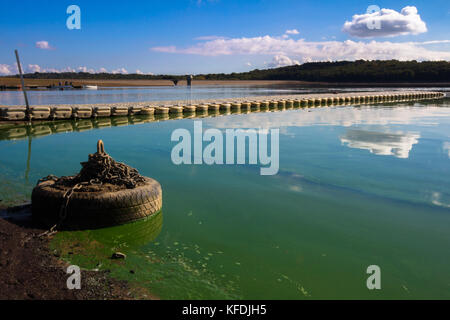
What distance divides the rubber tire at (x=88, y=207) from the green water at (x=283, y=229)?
0.24 m

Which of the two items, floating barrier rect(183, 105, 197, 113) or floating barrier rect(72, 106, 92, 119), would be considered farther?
A: floating barrier rect(183, 105, 197, 113)

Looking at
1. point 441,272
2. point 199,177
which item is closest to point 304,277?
point 441,272

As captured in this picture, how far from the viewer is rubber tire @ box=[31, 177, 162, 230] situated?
674 cm

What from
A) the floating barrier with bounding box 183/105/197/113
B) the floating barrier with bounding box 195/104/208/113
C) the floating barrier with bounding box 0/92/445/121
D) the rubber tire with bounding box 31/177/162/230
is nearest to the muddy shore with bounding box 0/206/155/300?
the rubber tire with bounding box 31/177/162/230

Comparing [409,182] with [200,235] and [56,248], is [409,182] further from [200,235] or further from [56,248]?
[56,248]

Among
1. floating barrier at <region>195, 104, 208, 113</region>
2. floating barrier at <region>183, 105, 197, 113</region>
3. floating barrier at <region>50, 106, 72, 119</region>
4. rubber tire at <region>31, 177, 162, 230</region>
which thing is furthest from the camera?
floating barrier at <region>195, 104, 208, 113</region>

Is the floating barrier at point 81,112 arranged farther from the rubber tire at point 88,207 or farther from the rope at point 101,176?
the rubber tire at point 88,207

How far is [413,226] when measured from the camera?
24.0 ft

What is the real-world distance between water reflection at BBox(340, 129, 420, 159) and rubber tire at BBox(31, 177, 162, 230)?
33.8ft

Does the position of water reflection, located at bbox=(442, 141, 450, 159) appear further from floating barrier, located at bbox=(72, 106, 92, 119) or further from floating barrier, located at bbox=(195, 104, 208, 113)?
floating barrier, located at bbox=(72, 106, 92, 119)

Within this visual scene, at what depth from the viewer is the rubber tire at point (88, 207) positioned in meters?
6.74

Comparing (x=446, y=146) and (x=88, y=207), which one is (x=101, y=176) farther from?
(x=446, y=146)

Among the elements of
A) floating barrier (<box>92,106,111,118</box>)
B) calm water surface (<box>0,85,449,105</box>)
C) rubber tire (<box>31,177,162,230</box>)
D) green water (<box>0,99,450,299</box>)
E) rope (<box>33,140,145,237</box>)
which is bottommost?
green water (<box>0,99,450,299</box>)
